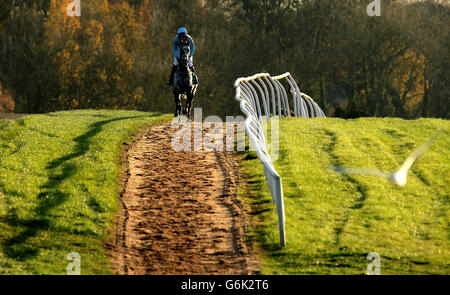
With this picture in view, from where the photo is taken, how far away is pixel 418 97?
5584 centimetres

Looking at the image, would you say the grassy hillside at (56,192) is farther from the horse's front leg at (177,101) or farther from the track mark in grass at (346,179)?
the track mark in grass at (346,179)

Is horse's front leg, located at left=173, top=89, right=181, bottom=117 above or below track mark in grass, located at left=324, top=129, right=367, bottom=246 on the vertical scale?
above

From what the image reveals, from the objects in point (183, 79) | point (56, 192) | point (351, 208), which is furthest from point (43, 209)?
point (183, 79)

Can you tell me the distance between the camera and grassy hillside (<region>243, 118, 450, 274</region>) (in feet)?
37.8

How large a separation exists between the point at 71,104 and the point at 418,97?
2717 centimetres

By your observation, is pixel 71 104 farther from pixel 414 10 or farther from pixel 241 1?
pixel 414 10

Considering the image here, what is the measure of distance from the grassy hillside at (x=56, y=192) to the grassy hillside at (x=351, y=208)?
2.80 m

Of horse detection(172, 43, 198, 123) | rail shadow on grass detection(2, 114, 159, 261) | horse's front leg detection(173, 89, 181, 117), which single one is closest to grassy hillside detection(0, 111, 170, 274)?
rail shadow on grass detection(2, 114, 159, 261)

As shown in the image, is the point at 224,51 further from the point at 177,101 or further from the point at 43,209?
the point at 43,209

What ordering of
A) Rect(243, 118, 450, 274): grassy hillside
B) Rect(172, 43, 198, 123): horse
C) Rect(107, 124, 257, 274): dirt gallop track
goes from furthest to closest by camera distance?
Rect(172, 43, 198, 123): horse, Rect(243, 118, 450, 274): grassy hillside, Rect(107, 124, 257, 274): dirt gallop track

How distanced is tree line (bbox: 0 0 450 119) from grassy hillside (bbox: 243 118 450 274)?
19.8 m

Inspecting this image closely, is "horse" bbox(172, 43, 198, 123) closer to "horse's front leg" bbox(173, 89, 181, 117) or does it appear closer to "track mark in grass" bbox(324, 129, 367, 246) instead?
"horse's front leg" bbox(173, 89, 181, 117)

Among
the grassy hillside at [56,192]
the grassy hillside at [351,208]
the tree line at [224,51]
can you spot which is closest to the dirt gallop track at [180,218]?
the grassy hillside at [56,192]
